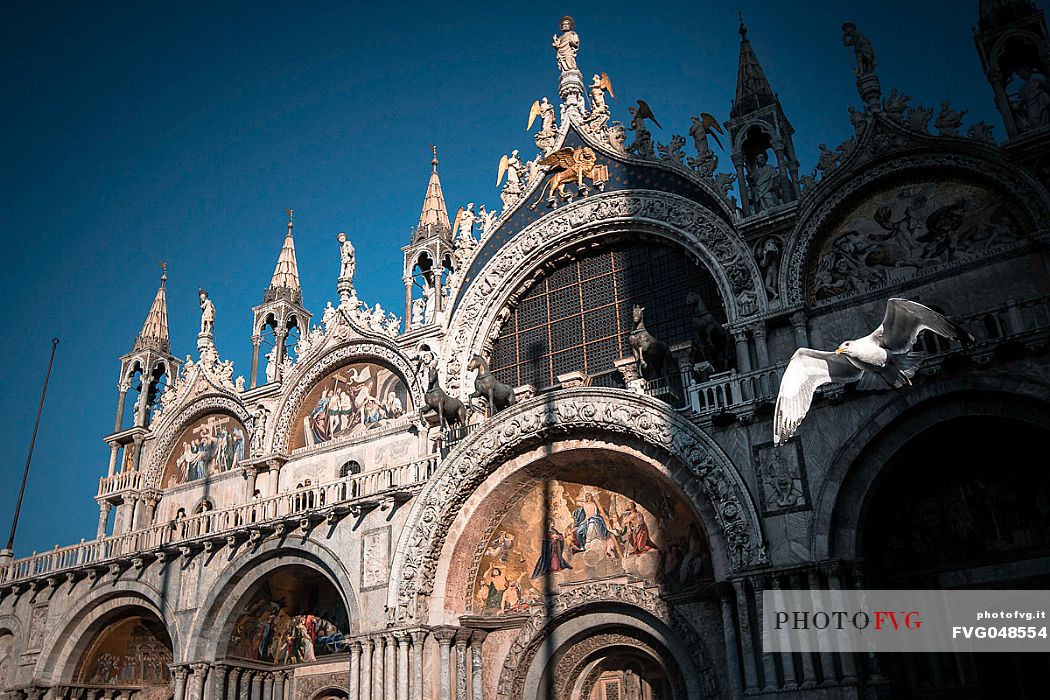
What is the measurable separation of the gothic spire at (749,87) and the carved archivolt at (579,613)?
36.2ft

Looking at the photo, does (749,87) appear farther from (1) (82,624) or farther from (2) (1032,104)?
(1) (82,624)

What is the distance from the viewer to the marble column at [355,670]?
60.6 feet

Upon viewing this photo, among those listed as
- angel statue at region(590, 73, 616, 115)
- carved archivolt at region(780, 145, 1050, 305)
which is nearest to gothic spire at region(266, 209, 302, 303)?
angel statue at region(590, 73, 616, 115)

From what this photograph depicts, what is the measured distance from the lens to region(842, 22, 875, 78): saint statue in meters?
19.4

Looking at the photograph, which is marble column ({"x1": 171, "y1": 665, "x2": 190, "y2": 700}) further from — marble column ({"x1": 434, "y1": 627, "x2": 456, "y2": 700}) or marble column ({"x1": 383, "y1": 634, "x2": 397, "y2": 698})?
marble column ({"x1": 434, "y1": 627, "x2": 456, "y2": 700})

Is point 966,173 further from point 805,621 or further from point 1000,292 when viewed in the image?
point 805,621

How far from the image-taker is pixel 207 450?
85.6 feet

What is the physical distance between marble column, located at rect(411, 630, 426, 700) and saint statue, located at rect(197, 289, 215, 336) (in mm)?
13593

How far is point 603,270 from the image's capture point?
883 inches

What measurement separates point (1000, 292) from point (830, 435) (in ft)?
14.7

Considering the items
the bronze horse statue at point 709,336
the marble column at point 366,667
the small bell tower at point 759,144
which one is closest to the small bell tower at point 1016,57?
the small bell tower at point 759,144

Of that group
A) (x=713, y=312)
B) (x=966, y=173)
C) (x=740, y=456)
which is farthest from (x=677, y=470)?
(x=966, y=173)

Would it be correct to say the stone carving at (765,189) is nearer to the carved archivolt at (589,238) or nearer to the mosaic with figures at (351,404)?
the carved archivolt at (589,238)

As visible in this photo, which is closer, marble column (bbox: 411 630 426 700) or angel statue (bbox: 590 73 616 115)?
marble column (bbox: 411 630 426 700)
